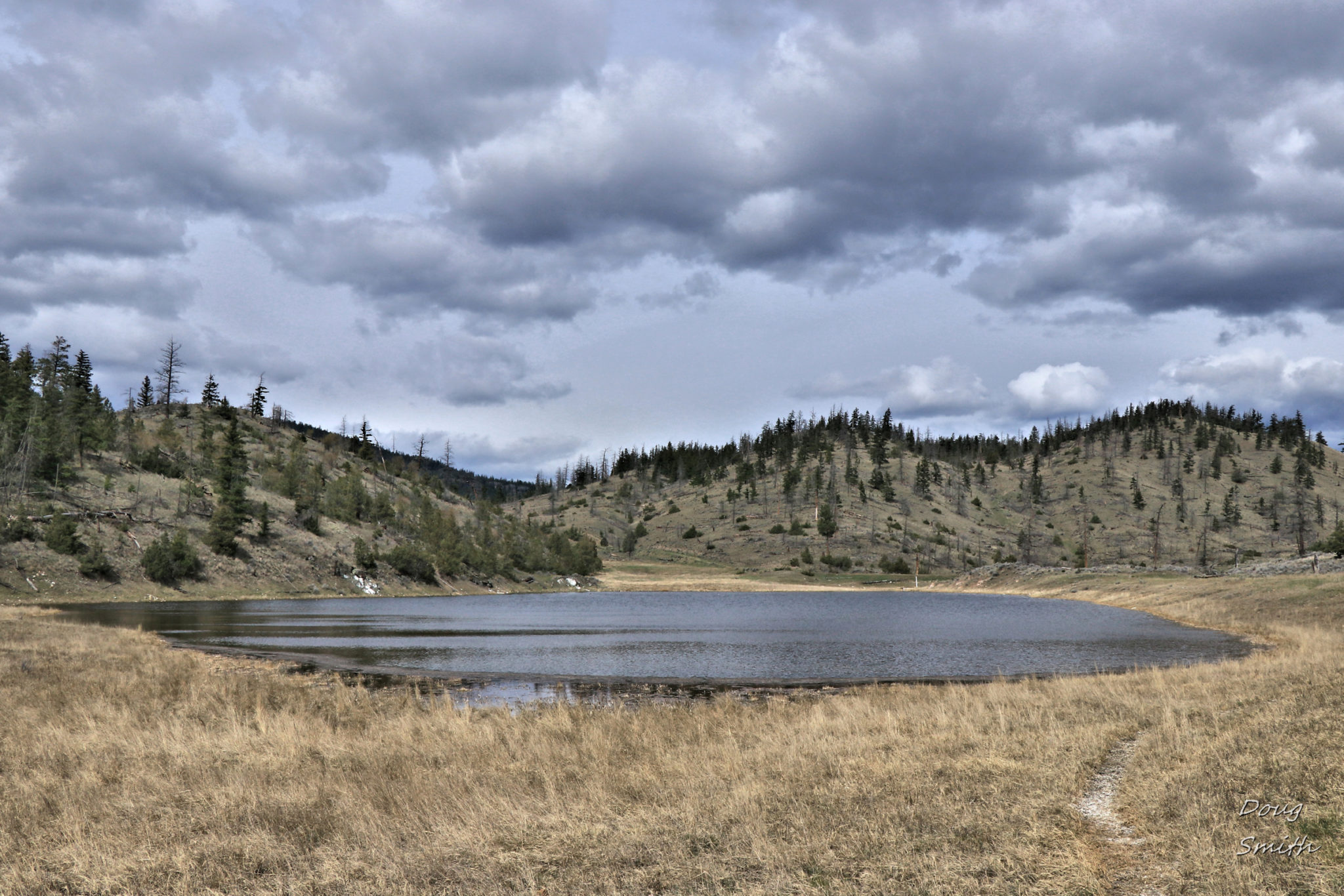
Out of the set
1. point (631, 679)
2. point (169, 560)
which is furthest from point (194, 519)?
point (631, 679)

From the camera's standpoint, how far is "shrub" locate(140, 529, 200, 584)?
103 metres

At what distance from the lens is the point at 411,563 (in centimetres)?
14325

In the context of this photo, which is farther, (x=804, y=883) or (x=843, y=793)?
(x=843, y=793)

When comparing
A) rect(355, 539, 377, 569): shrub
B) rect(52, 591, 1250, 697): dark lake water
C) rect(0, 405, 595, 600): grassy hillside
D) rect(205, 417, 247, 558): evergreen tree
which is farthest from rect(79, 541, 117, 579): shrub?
rect(355, 539, 377, 569): shrub

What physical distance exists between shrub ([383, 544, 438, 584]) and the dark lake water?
33.9m

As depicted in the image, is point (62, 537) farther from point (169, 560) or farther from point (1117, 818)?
point (1117, 818)

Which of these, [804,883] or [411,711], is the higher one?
[804,883]

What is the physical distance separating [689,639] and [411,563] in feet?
314

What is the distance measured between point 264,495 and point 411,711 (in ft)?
475

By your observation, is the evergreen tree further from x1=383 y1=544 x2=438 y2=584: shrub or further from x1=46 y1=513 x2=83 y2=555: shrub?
x1=383 y1=544 x2=438 y2=584: shrub

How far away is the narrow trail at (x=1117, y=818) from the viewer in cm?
912

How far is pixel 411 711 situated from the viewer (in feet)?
77.3

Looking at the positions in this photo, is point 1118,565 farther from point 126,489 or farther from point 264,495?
point 126,489

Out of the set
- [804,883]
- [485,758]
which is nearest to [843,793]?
[804,883]
